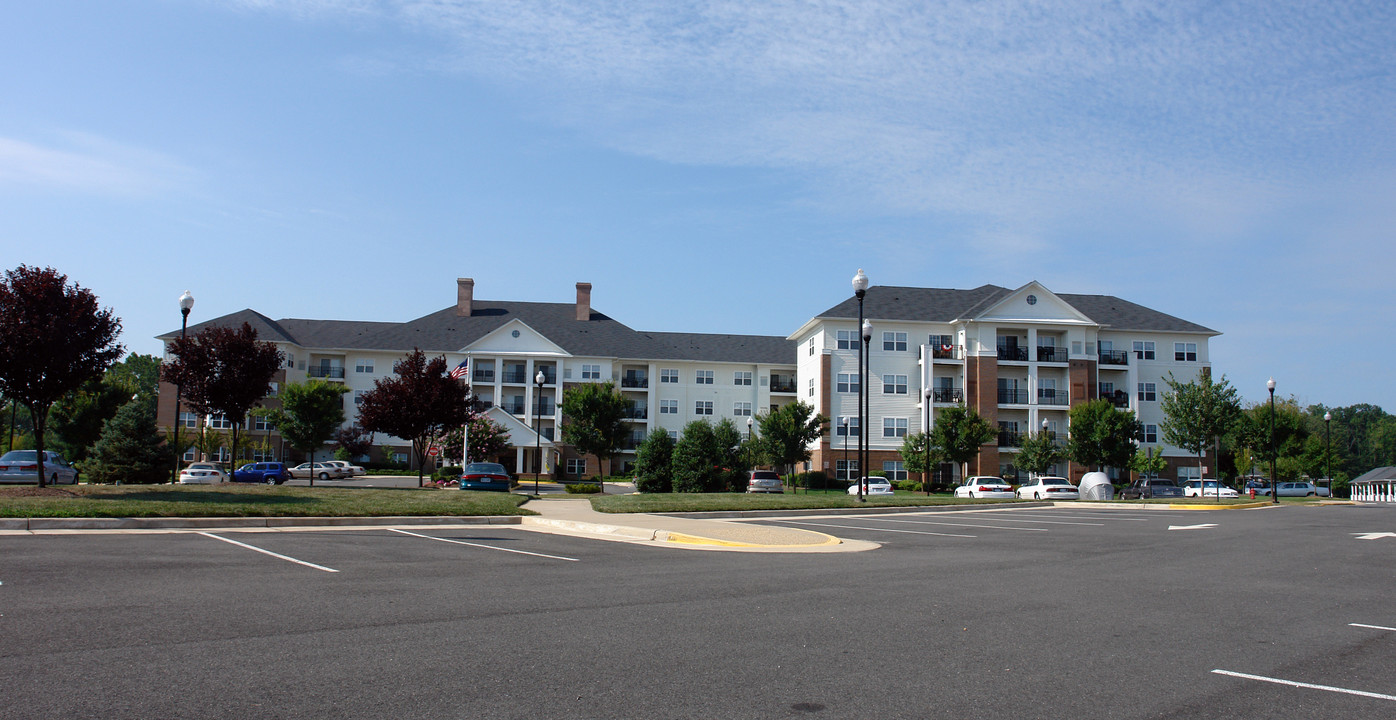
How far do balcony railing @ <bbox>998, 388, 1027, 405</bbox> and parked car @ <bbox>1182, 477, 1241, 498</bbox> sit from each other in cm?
1133

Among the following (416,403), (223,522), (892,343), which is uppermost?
(892,343)

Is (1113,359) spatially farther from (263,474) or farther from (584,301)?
(263,474)

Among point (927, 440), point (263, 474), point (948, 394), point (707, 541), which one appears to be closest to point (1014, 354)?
point (948, 394)

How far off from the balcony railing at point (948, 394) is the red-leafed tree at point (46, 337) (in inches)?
1978

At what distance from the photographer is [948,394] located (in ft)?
203

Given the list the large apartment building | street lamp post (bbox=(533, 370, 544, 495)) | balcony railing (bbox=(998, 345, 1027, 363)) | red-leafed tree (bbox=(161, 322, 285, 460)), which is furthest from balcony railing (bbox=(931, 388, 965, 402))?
red-leafed tree (bbox=(161, 322, 285, 460))

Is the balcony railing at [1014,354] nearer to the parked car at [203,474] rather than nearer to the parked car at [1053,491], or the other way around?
the parked car at [1053,491]

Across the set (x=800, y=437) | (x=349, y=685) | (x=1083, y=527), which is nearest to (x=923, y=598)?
(x=349, y=685)

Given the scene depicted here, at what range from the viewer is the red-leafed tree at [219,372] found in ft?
108

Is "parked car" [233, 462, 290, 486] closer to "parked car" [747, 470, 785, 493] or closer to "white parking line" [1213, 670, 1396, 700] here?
"parked car" [747, 470, 785, 493]

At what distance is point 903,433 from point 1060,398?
11110 millimetres

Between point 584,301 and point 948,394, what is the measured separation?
31.8m

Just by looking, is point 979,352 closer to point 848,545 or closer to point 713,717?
point 848,545

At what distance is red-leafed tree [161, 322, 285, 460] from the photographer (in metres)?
A: 32.8
